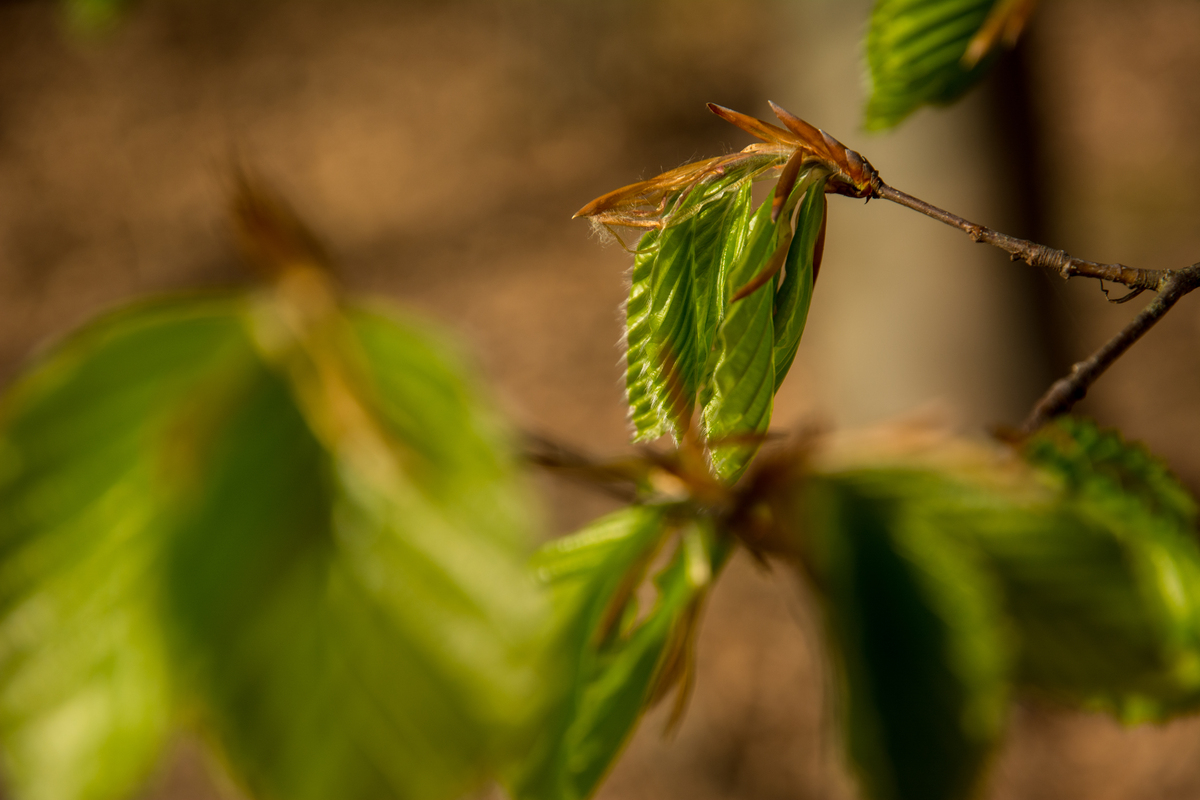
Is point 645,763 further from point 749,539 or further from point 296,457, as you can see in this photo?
point 296,457

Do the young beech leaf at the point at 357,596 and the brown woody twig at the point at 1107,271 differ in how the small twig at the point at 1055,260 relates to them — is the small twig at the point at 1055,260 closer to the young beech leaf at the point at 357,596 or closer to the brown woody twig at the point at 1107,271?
the brown woody twig at the point at 1107,271

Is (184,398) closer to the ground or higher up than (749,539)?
higher up

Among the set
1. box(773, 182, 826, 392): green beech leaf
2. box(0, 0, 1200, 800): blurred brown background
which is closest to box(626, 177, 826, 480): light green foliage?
box(773, 182, 826, 392): green beech leaf

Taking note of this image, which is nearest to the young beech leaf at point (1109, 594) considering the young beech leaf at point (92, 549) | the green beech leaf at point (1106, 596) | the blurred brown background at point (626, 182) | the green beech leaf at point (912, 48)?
the green beech leaf at point (1106, 596)

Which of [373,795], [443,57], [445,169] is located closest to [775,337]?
[373,795]

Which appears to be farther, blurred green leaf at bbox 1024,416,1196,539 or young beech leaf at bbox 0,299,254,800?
blurred green leaf at bbox 1024,416,1196,539

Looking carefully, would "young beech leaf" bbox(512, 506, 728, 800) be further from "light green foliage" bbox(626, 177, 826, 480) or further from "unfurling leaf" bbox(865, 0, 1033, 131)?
"unfurling leaf" bbox(865, 0, 1033, 131)

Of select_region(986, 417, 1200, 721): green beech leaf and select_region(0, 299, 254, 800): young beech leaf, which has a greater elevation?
select_region(0, 299, 254, 800): young beech leaf
